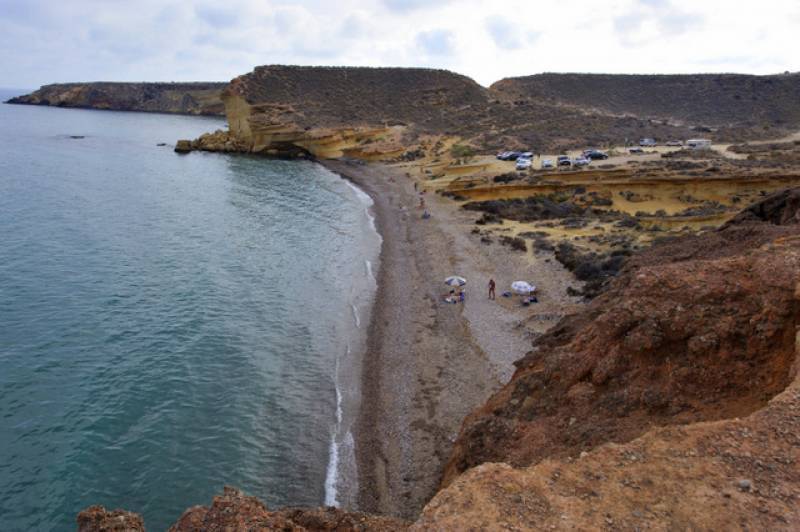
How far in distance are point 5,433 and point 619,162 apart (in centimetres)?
5395

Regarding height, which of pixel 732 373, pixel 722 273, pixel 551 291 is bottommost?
pixel 551 291

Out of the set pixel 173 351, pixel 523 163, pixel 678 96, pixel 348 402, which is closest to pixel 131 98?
pixel 678 96

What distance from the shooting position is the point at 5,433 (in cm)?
1866

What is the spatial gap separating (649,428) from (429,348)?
47.6 feet

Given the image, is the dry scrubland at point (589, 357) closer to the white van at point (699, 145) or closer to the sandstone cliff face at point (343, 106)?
the white van at point (699, 145)

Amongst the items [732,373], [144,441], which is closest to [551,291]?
[732,373]

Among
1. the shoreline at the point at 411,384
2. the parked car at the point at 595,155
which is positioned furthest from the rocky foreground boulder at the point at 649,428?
the parked car at the point at 595,155

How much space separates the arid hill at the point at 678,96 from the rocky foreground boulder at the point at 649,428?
8467 cm

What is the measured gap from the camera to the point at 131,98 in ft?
609

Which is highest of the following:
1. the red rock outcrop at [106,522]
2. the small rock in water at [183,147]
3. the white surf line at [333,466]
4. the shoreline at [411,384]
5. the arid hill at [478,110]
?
the arid hill at [478,110]

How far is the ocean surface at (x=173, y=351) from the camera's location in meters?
17.0

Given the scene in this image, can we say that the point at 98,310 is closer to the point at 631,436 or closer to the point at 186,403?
the point at 186,403

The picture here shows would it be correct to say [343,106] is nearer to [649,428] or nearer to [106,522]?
[106,522]

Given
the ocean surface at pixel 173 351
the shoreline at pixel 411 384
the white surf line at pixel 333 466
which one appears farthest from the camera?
the ocean surface at pixel 173 351
